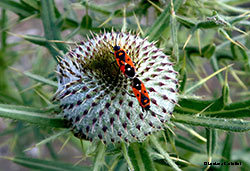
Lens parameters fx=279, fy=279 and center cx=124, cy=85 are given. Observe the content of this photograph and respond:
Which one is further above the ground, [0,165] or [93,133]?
[93,133]

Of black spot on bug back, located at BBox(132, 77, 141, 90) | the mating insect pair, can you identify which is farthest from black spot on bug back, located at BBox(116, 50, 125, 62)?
black spot on bug back, located at BBox(132, 77, 141, 90)

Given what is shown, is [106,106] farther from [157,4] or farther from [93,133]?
[157,4]

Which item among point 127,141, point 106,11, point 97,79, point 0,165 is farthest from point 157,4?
point 0,165

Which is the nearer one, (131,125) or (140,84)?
(140,84)

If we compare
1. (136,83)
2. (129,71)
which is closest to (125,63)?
(129,71)

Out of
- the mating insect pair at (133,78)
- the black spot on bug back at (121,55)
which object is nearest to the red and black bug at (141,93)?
the mating insect pair at (133,78)

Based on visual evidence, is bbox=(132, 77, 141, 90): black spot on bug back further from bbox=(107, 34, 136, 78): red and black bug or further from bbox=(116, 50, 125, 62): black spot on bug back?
bbox=(116, 50, 125, 62): black spot on bug back
